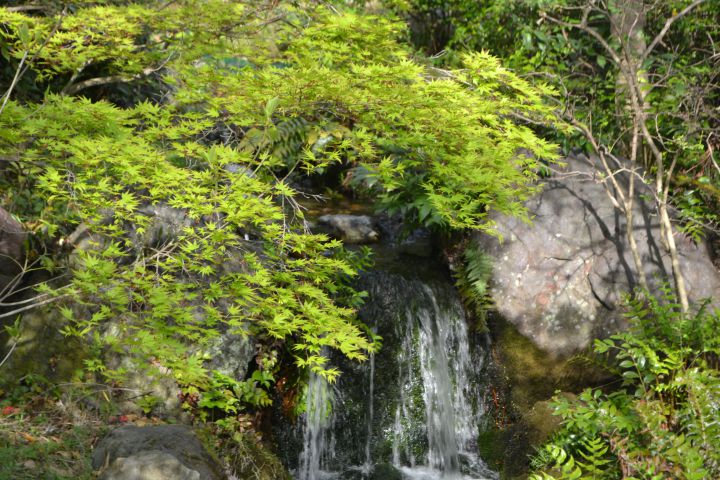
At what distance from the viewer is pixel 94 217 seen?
14.7ft

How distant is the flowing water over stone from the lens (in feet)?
21.9

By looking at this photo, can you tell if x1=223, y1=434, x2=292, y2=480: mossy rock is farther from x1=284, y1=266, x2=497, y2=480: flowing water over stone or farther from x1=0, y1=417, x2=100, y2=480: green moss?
x1=0, y1=417, x2=100, y2=480: green moss

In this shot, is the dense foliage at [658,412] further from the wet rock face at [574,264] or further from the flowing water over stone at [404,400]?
Result: the flowing water over stone at [404,400]

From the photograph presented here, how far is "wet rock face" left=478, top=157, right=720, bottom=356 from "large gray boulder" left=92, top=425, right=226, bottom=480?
4.04 meters

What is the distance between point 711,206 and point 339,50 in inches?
221

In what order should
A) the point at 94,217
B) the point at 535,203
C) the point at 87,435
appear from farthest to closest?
the point at 535,203 < the point at 87,435 < the point at 94,217

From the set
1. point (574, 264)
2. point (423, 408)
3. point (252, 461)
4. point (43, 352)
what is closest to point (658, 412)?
point (574, 264)

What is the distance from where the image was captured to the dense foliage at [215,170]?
4.38 metres

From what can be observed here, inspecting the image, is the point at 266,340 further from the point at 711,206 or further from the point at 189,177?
the point at 711,206

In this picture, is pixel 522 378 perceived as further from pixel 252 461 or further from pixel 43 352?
pixel 43 352

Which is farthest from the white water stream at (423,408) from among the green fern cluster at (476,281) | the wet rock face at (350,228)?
the wet rock face at (350,228)

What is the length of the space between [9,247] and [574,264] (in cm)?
619

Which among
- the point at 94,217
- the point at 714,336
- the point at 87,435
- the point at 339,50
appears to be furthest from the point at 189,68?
the point at 714,336

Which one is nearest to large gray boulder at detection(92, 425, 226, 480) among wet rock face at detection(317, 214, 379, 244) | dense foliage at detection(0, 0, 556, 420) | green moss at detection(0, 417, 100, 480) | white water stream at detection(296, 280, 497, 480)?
green moss at detection(0, 417, 100, 480)
